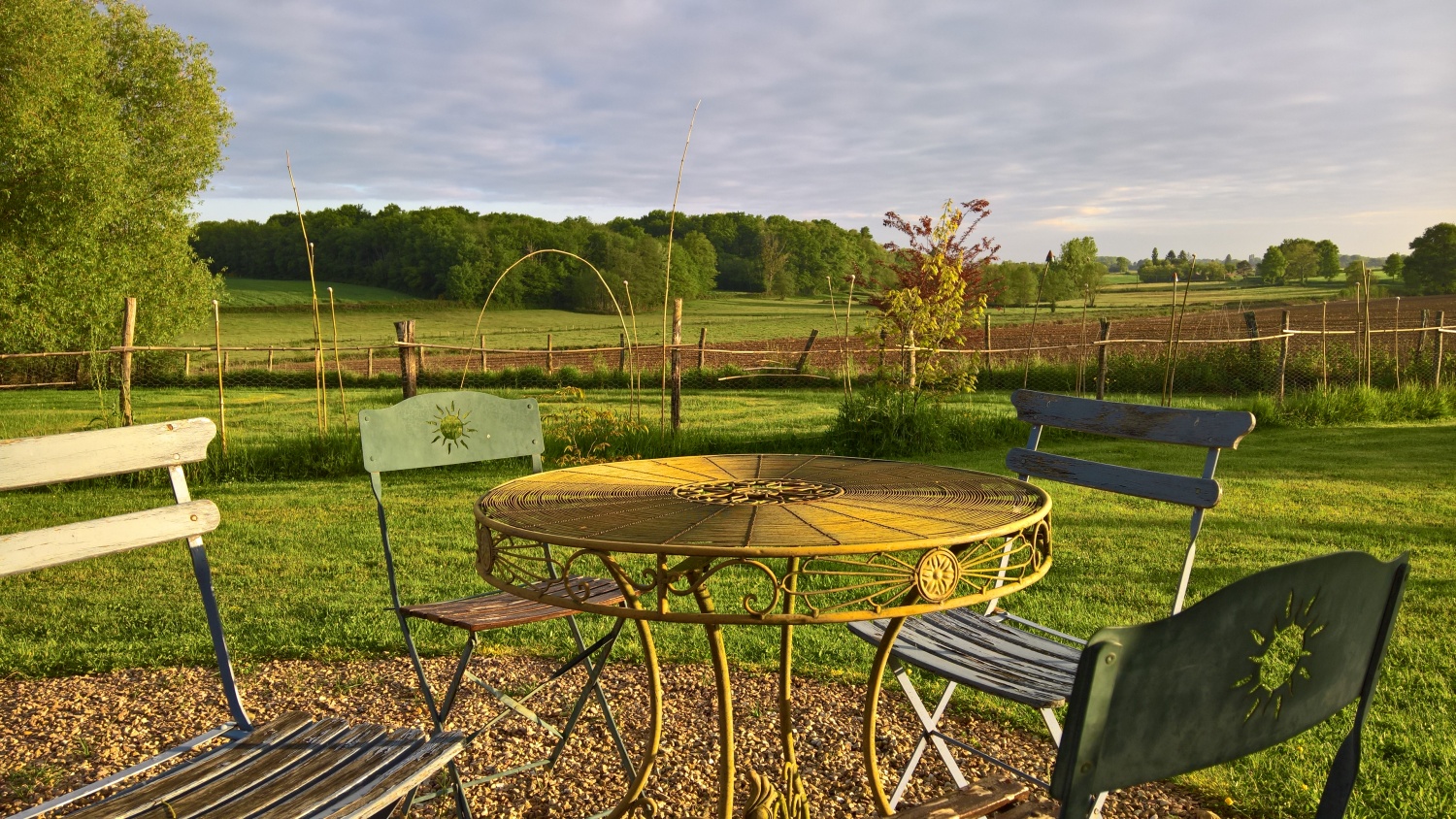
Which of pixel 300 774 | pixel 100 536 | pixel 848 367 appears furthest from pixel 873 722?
pixel 848 367

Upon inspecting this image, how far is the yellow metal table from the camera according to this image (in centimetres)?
158

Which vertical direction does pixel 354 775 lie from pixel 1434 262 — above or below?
below

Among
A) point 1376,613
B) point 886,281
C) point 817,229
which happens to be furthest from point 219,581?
point 817,229

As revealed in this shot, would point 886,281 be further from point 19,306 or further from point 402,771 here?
point 19,306

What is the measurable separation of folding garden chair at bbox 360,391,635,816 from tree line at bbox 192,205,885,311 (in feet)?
54.4

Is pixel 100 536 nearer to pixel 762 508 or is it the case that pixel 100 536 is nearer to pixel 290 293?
pixel 762 508

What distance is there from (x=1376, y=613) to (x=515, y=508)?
1491 millimetres

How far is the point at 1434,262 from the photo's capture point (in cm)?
4288

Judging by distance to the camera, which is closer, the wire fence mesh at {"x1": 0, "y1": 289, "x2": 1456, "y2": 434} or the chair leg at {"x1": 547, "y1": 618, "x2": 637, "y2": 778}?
the chair leg at {"x1": 547, "y1": 618, "x2": 637, "y2": 778}

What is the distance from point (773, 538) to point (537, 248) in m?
19.6

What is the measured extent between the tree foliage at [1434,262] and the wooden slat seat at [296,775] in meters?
52.0

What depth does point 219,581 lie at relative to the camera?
16.6ft

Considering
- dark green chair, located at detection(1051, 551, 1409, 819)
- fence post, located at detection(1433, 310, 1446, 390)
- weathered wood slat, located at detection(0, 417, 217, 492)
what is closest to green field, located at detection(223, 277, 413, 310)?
fence post, located at detection(1433, 310, 1446, 390)

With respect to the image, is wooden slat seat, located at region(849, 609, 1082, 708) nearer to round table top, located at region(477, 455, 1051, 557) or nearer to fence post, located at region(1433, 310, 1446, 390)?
round table top, located at region(477, 455, 1051, 557)
